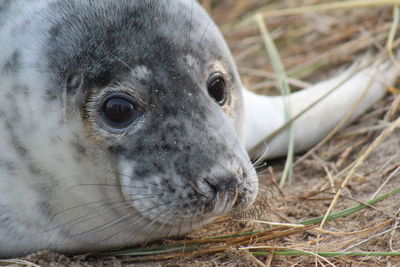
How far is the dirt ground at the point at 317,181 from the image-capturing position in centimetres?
271

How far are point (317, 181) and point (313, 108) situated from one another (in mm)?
582

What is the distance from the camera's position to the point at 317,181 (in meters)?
Result: 3.53

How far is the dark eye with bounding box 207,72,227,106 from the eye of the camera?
276 centimetres

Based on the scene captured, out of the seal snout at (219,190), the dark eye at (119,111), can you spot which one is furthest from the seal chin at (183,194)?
the dark eye at (119,111)

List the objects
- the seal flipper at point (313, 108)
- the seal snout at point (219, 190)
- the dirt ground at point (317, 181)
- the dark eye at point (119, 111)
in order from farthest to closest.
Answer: the seal flipper at point (313, 108), the dirt ground at point (317, 181), the dark eye at point (119, 111), the seal snout at point (219, 190)

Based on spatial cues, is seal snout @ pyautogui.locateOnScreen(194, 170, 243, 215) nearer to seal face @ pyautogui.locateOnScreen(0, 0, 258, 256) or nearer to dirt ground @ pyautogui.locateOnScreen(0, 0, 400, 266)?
seal face @ pyautogui.locateOnScreen(0, 0, 258, 256)

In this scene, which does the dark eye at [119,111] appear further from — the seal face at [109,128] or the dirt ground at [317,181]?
the dirt ground at [317,181]

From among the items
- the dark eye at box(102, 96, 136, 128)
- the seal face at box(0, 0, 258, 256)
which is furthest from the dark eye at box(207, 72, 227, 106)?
the dark eye at box(102, 96, 136, 128)

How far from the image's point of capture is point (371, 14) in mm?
5062

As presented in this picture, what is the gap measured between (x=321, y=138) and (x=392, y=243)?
53.1 inches

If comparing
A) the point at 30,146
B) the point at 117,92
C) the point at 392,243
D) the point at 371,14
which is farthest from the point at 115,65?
the point at 371,14

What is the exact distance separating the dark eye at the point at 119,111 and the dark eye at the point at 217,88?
37 cm

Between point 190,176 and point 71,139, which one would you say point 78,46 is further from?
point 190,176

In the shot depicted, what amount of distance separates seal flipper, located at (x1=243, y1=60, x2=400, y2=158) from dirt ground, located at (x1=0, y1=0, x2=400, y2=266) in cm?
8
